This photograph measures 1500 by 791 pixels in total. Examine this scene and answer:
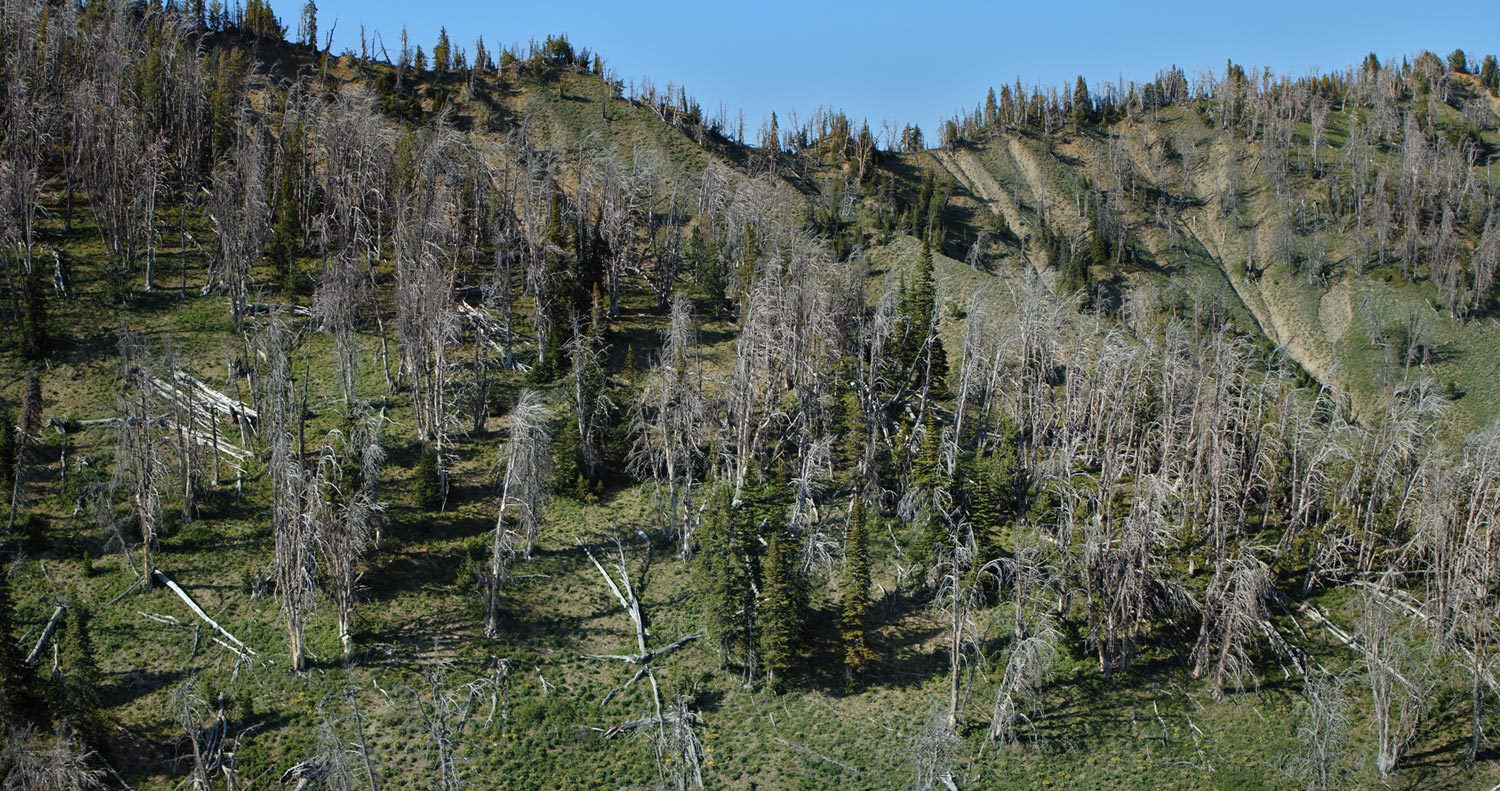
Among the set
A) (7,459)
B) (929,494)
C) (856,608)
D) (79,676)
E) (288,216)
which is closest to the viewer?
(79,676)

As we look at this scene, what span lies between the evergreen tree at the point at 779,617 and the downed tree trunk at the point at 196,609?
61.6 ft

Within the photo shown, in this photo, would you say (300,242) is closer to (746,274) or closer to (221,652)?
(746,274)

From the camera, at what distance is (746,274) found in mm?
68812

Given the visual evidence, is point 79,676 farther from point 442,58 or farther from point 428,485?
point 442,58

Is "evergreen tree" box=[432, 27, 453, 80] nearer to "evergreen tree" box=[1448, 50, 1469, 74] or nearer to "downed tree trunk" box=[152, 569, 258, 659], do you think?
"downed tree trunk" box=[152, 569, 258, 659]

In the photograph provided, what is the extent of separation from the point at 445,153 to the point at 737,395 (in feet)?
114

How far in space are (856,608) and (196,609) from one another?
2500 cm

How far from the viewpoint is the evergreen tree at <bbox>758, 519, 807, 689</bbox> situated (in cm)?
4272

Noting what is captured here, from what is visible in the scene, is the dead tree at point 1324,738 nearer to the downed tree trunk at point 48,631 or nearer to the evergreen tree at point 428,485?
the evergreen tree at point 428,485

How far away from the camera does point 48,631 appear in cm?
4031

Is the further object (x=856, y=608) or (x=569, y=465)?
(x=569, y=465)

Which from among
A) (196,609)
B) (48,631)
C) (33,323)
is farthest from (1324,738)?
(33,323)

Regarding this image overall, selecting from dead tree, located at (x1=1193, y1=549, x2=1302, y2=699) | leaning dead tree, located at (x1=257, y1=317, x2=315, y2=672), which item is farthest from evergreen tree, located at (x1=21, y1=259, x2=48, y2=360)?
dead tree, located at (x1=1193, y1=549, x2=1302, y2=699)

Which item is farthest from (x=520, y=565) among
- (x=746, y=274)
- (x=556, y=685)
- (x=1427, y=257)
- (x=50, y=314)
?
(x=1427, y=257)
